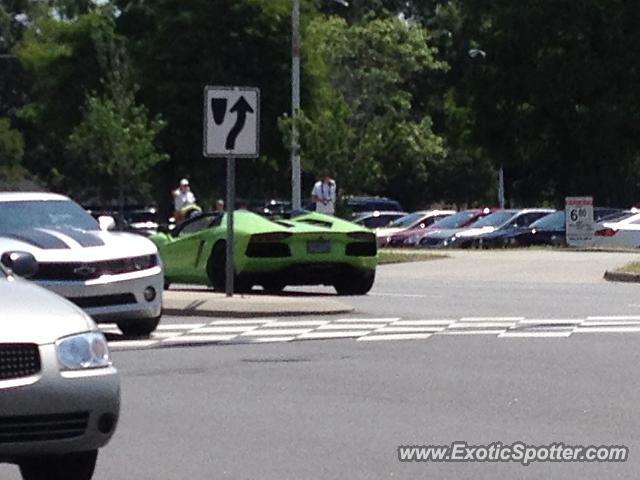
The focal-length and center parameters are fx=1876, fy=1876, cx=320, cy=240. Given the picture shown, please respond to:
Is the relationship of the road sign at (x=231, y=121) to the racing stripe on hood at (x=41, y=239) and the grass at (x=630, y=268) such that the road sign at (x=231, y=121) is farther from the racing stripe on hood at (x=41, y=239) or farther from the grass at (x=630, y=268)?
the grass at (x=630, y=268)

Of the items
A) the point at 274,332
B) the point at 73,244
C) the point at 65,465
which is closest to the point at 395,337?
the point at 274,332

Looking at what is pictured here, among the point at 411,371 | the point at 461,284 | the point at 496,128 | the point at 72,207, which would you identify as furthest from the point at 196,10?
the point at 411,371

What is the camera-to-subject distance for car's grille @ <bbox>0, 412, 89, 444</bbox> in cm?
912

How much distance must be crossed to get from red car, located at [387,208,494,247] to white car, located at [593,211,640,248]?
22.4 ft

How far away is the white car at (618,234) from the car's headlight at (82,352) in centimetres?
3556

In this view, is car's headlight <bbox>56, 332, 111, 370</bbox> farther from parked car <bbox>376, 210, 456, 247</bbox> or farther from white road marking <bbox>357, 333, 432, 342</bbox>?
parked car <bbox>376, 210, 456, 247</bbox>

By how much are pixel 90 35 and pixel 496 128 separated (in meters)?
14.9

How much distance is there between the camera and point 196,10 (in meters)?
63.5

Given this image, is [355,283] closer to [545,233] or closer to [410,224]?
[545,233]

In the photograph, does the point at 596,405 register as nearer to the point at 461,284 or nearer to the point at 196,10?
the point at 461,284

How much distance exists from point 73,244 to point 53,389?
9.34m

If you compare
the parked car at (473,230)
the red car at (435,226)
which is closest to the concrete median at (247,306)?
the parked car at (473,230)

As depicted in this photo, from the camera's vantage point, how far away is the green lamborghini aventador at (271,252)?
24.6m

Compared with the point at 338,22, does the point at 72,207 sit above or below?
below
